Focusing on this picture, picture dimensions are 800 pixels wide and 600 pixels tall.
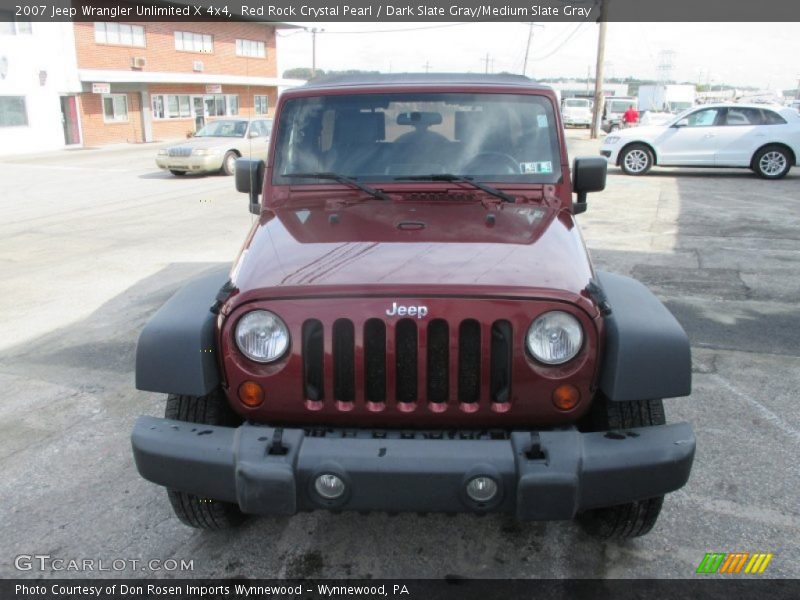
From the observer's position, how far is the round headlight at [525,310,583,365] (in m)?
2.49

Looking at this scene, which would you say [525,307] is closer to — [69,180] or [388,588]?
[388,588]

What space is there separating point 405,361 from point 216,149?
16.1 metres

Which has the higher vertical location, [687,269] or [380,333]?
[380,333]

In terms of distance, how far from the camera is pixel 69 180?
1777 centimetres

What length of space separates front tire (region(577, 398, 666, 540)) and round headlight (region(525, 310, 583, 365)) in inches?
13.6

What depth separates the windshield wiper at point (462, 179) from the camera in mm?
3507

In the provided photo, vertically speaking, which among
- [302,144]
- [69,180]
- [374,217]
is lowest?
[69,180]

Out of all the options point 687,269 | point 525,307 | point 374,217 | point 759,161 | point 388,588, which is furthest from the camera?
point 759,161

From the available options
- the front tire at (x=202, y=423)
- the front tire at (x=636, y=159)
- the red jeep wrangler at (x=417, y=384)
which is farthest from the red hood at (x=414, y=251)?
the front tire at (x=636, y=159)

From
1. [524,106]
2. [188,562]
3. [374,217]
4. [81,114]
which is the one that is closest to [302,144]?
[374,217]

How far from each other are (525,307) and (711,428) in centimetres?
220

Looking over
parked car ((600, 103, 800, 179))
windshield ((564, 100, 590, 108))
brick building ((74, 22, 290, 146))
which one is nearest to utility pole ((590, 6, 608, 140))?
windshield ((564, 100, 590, 108))

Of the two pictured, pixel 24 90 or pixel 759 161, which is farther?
pixel 24 90

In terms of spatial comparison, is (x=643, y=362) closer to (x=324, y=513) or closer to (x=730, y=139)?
(x=324, y=513)
